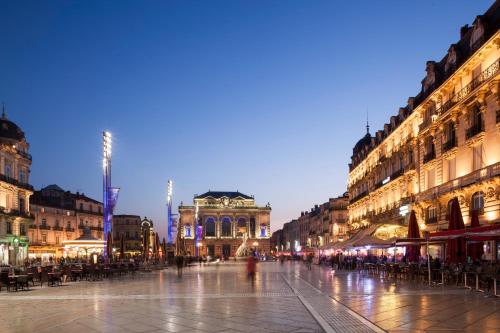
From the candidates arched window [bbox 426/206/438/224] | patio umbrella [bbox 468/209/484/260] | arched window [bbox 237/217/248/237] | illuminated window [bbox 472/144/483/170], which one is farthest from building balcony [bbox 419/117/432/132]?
arched window [bbox 237/217/248/237]

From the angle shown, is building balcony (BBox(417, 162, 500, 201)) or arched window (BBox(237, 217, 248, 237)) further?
arched window (BBox(237, 217, 248, 237))

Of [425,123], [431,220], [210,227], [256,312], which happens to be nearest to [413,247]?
[431,220]

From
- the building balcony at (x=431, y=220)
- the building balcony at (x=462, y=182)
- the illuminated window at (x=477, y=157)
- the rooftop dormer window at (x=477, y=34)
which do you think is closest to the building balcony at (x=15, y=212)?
the building balcony at (x=462, y=182)

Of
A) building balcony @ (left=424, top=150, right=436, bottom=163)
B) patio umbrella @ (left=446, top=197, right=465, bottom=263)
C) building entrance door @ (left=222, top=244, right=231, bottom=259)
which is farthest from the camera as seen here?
building entrance door @ (left=222, top=244, right=231, bottom=259)

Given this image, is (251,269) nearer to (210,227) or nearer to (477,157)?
(477,157)

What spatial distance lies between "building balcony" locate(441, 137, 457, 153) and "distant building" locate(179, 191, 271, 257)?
109 metres

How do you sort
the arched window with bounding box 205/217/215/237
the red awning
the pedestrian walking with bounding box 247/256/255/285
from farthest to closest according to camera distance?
the arched window with bounding box 205/217/215/237 → the pedestrian walking with bounding box 247/256/255/285 → the red awning

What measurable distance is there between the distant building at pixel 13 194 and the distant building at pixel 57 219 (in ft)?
38.9

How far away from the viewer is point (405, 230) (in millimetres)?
37250

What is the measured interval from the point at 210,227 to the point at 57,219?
64.3 metres

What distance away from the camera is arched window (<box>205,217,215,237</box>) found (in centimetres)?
14712

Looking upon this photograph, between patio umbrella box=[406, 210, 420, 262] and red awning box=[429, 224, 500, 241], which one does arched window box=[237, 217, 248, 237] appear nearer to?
patio umbrella box=[406, 210, 420, 262]

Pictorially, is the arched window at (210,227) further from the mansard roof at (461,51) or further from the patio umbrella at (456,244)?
the patio umbrella at (456,244)

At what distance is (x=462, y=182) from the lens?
34156mm
